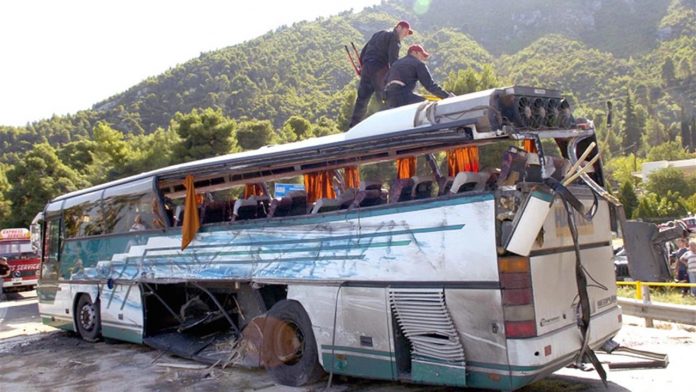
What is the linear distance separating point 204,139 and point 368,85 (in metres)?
23.9

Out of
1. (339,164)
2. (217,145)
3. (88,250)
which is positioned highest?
(217,145)

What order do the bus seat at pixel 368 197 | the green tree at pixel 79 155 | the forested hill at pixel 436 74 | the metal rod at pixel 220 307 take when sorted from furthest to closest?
the forested hill at pixel 436 74
the green tree at pixel 79 155
the metal rod at pixel 220 307
the bus seat at pixel 368 197

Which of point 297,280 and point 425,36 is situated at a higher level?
point 425,36

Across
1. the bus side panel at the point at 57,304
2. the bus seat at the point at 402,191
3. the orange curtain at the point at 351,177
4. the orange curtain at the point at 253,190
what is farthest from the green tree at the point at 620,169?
the bus seat at the point at 402,191

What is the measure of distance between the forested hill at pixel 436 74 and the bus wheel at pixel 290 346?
3369 cm

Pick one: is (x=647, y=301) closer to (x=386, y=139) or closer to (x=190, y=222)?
(x=386, y=139)

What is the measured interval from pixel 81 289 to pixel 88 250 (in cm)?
79

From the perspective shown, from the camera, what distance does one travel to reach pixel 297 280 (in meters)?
6.93

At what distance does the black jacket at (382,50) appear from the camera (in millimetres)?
9398

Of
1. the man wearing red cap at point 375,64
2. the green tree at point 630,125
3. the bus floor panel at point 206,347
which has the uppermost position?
the green tree at point 630,125

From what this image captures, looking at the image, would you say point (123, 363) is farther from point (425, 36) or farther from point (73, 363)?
point (425, 36)

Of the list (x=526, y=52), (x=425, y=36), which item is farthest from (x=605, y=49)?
(x=425, y=36)

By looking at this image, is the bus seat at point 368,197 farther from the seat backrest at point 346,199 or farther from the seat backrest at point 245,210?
the seat backrest at point 245,210

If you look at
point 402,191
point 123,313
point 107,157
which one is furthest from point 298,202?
point 107,157
